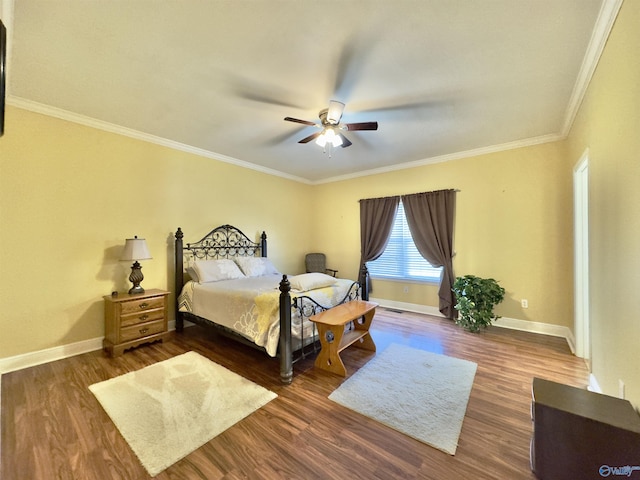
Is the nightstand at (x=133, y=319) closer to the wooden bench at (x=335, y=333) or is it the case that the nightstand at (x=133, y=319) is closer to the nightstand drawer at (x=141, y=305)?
the nightstand drawer at (x=141, y=305)

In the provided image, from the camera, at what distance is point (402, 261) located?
5020mm

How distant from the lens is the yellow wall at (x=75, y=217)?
269cm

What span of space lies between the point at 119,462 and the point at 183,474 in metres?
0.45

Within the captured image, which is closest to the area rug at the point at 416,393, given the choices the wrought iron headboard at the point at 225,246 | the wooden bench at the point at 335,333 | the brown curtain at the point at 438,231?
the wooden bench at the point at 335,333

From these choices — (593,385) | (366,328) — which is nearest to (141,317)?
(366,328)

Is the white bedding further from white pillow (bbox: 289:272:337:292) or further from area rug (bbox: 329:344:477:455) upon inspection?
area rug (bbox: 329:344:477:455)

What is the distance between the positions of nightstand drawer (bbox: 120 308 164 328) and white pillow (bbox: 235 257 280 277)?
132 centimetres

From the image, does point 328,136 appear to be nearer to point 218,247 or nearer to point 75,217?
point 218,247

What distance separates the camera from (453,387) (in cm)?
239

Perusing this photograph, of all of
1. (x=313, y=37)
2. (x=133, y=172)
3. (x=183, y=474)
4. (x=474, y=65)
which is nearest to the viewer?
(x=183, y=474)

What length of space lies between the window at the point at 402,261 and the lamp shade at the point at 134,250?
4.01 metres

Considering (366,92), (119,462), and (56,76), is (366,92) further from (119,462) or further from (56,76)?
(119,462)

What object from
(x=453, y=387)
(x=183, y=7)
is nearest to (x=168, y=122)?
(x=183, y=7)

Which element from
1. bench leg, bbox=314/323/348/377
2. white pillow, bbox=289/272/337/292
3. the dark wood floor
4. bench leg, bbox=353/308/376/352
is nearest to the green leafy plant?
the dark wood floor
